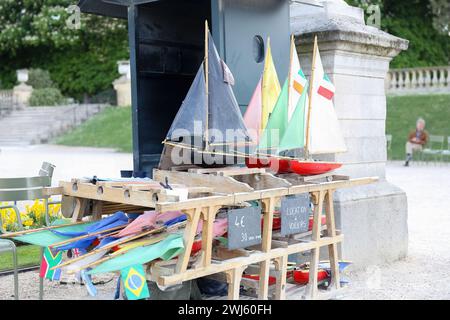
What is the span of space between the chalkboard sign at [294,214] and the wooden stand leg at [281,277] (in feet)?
0.66

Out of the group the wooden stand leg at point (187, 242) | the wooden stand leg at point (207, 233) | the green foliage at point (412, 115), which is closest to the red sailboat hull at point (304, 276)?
the wooden stand leg at point (207, 233)

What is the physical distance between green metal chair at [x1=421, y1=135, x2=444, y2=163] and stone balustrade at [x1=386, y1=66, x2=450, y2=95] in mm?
4697

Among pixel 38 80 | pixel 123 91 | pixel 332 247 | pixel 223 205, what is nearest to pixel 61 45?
pixel 38 80

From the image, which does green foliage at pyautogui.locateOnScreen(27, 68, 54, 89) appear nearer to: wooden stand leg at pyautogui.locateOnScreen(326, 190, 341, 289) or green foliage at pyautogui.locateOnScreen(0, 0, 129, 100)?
green foliage at pyautogui.locateOnScreen(0, 0, 129, 100)

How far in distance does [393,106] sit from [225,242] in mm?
20884

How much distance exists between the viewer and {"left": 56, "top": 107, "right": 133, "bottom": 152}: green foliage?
26.0 meters

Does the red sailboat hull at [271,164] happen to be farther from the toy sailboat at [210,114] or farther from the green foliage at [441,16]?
the green foliage at [441,16]

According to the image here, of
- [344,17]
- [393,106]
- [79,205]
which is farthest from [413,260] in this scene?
[393,106]

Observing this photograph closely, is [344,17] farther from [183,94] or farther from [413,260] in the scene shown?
[413,260]

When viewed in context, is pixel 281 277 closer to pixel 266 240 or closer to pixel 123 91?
pixel 266 240

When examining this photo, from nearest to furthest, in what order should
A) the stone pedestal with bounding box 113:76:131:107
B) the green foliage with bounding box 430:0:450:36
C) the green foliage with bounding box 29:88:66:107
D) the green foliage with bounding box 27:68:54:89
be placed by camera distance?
1. the green foliage with bounding box 430:0:450:36
2. the stone pedestal with bounding box 113:76:131:107
3. the green foliage with bounding box 29:88:66:107
4. the green foliage with bounding box 27:68:54:89

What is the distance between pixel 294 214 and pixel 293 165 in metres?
0.42

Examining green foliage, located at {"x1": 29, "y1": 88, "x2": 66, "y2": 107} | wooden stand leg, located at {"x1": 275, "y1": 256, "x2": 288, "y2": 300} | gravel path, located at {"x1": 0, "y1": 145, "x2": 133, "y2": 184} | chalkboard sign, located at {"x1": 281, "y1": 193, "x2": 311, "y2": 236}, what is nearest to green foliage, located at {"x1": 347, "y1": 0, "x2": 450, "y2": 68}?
gravel path, located at {"x1": 0, "y1": 145, "x2": 133, "y2": 184}
